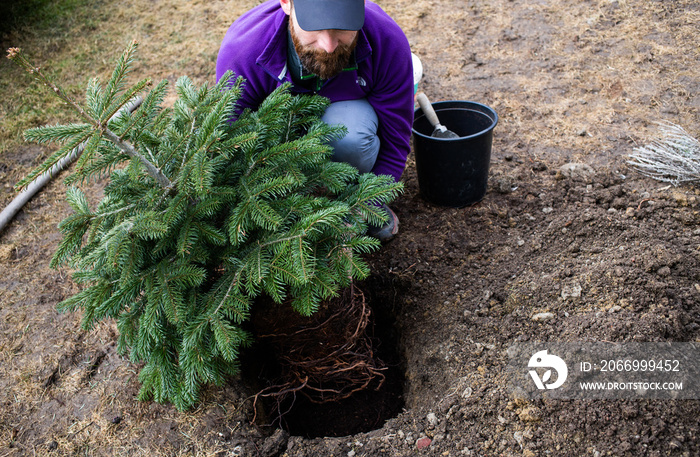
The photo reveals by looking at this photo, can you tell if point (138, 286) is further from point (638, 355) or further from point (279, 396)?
point (638, 355)

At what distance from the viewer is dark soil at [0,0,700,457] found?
6.41 feet

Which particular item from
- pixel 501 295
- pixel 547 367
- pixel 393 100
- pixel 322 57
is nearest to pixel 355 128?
pixel 393 100

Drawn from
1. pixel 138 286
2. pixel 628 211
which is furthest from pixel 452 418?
pixel 628 211

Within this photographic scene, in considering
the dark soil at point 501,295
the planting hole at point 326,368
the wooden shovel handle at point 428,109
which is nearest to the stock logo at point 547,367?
the dark soil at point 501,295

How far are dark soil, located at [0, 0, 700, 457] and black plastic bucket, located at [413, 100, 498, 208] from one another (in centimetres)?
12

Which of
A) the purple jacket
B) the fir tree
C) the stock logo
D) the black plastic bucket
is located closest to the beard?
the purple jacket

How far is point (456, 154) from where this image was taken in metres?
2.83

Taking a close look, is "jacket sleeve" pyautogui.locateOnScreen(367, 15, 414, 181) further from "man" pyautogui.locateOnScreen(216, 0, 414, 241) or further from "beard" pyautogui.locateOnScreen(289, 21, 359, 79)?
"beard" pyautogui.locateOnScreen(289, 21, 359, 79)

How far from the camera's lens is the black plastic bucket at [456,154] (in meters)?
2.80

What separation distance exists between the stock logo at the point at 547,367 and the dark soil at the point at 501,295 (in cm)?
7

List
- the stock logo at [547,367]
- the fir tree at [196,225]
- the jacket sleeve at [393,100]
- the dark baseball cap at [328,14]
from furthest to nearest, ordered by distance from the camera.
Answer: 1. the jacket sleeve at [393,100]
2. the dark baseball cap at [328,14]
3. the stock logo at [547,367]
4. the fir tree at [196,225]

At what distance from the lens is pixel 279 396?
2.42 m

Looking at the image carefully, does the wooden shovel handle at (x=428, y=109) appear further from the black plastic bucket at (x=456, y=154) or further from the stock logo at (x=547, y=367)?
the stock logo at (x=547, y=367)

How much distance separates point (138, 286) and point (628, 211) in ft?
7.84
